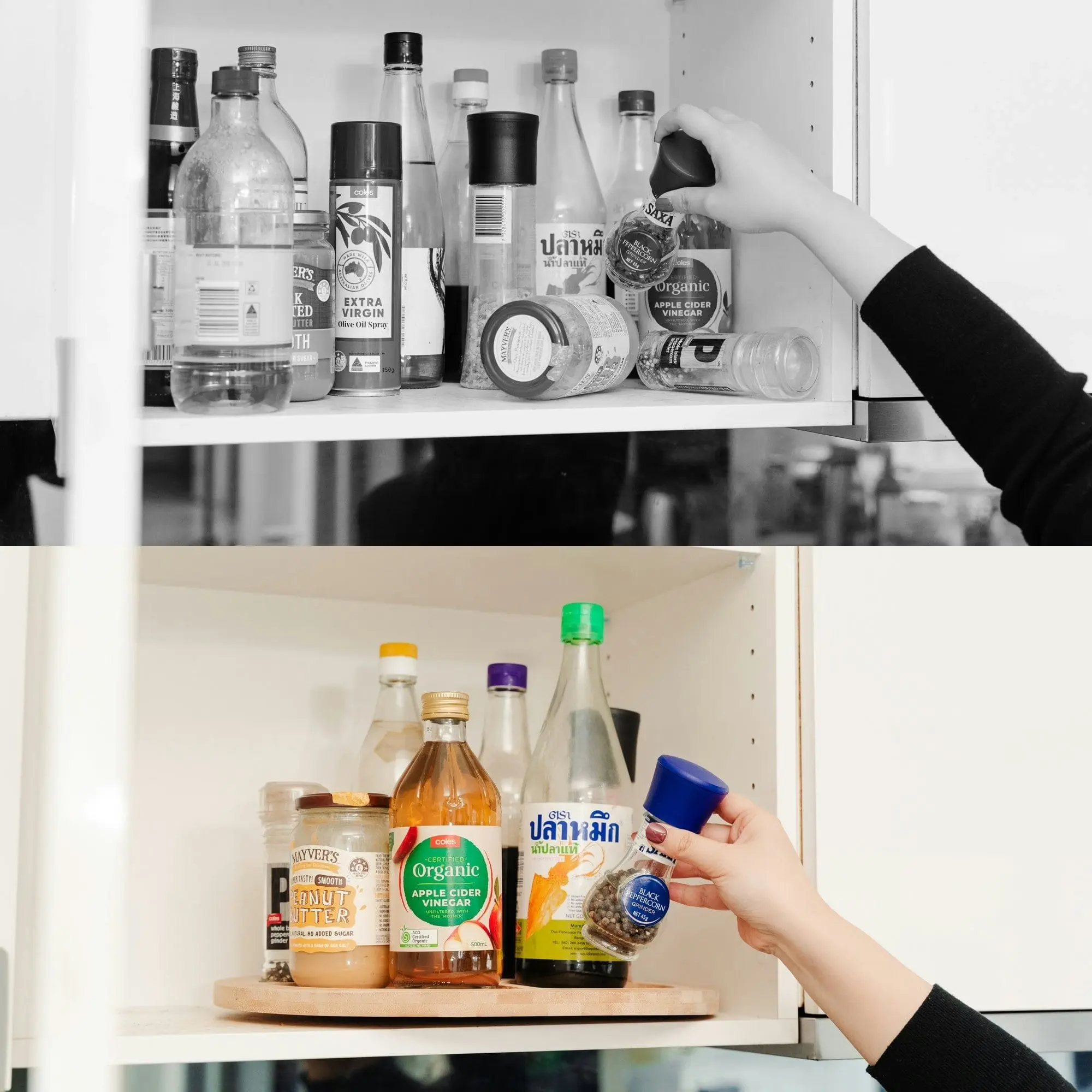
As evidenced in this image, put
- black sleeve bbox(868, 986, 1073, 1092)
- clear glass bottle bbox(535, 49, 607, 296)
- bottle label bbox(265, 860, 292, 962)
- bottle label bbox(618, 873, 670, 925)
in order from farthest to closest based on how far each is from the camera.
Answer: clear glass bottle bbox(535, 49, 607, 296) → bottle label bbox(265, 860, 292, 962) → bottle label bbox(618, 873, 670, 925) → black sleeve bbox(868, 986, 1073, 1092)

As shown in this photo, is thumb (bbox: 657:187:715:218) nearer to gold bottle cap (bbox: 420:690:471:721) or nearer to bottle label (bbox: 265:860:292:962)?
gold bottle cap (bbox: 420:690:471:721)

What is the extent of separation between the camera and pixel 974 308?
3.02ft

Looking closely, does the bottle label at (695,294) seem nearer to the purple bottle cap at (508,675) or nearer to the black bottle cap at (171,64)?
the purple bottle cap at (508,675)

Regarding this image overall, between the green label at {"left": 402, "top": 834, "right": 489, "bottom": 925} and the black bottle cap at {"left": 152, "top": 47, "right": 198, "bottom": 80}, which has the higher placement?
the black bottle cap at {"left": 152, "top": 47, "right": 198, "bottom": 80}

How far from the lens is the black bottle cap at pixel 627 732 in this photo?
1146mm

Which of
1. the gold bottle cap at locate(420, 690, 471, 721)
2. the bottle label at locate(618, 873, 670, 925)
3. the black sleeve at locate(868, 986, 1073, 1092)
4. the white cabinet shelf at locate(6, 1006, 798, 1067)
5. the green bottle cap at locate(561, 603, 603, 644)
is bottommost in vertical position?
the white cabinet shelf at locate(6, 1006, 798, 1067)

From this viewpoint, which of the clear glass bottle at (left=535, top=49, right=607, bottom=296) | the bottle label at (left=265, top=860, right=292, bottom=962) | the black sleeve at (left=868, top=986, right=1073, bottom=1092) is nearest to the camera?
the black sleeve at (left=868, top=986, right=1073, bottom=1092)

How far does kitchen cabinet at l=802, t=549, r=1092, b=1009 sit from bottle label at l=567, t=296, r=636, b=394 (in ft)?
0.76

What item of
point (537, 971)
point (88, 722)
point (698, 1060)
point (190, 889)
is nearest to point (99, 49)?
point (88, 722)

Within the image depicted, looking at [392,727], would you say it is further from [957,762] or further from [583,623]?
[957,762]

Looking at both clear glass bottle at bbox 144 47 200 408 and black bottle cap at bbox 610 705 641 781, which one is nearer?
clear glass bottle at bbox 144 47 200 408

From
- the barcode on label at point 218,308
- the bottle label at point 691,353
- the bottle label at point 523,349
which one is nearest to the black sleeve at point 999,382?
the bottle label at point 691,353

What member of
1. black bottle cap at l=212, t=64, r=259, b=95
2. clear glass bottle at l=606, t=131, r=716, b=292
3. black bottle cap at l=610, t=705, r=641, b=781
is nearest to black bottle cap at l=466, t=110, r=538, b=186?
clear glass bottle at l=606, t=131, r=716, b=292

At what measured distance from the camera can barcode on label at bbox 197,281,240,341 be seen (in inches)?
32.4
